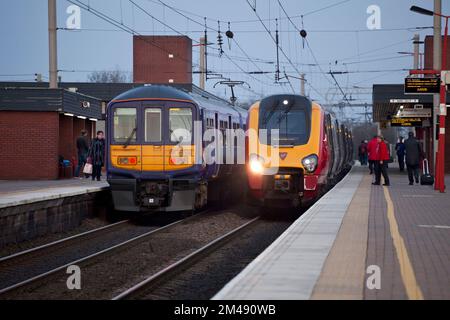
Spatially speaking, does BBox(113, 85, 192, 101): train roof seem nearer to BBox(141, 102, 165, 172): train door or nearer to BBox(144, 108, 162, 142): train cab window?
BBox(141, 102, 165, 172): train door

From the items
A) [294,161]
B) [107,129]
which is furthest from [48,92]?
[294,161]

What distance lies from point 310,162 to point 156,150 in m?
3.59

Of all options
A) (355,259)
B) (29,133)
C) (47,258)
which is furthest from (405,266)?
(29,133)

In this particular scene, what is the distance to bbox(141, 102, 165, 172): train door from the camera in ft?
54.4

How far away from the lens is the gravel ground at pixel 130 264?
9164 mm

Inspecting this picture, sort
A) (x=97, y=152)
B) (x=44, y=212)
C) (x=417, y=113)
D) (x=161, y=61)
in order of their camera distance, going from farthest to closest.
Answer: (x=161, y=61)
(x=417, y=113)
(x=97, y=152)
(x=44, y=212)

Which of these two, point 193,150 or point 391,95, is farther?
point 391,95

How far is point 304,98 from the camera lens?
1838 centimetres

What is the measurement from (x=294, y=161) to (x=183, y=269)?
7228mm

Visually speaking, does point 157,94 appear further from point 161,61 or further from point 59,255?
point 161,61

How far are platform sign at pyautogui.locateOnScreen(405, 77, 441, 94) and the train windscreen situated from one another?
6530mm

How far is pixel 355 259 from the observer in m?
9.04

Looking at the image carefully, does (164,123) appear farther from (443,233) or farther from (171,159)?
(443,233)

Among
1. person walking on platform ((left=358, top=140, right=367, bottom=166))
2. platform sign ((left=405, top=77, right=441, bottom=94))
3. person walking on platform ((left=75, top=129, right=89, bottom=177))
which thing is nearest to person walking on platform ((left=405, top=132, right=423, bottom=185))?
platform sign ((left=405, top=77, right=441, bottom=94))
